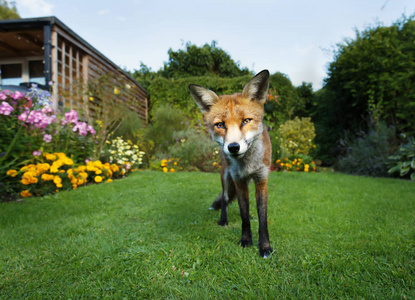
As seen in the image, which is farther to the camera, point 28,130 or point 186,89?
point 186,89

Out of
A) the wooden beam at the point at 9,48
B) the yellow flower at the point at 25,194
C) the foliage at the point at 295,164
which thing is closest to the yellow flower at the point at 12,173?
the yellow flower at the point at 25,194

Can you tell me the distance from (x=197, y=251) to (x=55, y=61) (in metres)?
8.17

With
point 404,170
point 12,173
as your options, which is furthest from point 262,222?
point 404,170

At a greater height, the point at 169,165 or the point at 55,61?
the point at 55,61

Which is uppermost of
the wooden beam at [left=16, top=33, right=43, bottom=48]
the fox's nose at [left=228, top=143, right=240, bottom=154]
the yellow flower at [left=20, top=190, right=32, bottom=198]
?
the wooden beam at [left=16, top=33, right=43, bottom=48]

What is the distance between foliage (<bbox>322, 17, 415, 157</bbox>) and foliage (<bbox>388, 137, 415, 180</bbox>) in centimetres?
110

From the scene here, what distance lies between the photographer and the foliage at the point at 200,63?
18000mm

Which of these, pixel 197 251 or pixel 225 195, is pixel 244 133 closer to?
pixel 197 251

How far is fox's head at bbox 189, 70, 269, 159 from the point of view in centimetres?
175

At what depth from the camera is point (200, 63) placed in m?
18.0

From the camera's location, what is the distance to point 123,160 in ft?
21.0

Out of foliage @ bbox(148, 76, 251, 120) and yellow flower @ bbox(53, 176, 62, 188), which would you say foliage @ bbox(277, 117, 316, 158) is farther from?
yellow flower @ bbox(53, 176, 62, 188)

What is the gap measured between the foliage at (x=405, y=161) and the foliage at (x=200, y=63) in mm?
13817

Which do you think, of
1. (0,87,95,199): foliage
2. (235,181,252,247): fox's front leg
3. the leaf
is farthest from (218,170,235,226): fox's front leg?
the leaf
